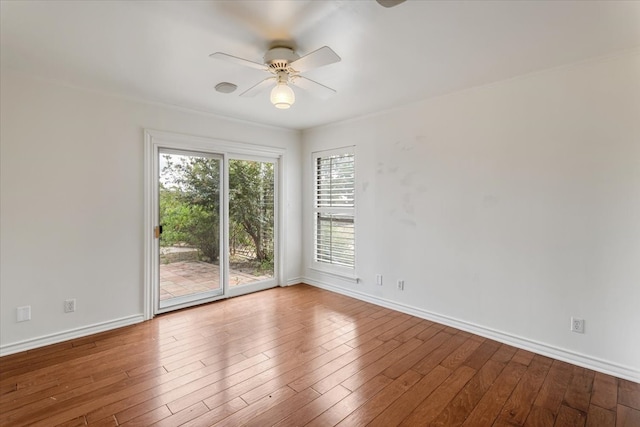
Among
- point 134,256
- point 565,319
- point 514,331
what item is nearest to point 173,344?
point 134,256

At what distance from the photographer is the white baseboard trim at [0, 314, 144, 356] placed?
272 cm

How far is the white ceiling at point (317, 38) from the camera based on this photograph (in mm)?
1837

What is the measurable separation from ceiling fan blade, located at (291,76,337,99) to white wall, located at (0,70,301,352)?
1.93m

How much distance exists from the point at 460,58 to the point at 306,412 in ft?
9.28

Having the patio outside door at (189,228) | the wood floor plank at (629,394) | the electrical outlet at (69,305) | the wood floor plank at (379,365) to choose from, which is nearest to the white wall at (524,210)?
the wood floor plank at (629,394)

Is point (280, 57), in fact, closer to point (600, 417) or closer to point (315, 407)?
point (315, 407)

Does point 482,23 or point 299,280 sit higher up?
point 482,23

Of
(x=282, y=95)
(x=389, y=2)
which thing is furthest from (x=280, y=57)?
(x=389, y=2)

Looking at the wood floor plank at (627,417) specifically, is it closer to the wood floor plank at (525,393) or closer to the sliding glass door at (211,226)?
the wood floor plank at (525,393)

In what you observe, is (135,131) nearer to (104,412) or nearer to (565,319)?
(104,412)

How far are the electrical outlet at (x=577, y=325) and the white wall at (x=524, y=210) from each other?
0.15 feet

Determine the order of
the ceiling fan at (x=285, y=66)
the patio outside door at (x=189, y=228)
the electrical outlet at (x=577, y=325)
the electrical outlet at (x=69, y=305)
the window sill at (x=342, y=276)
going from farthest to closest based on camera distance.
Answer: the window sill at (x=342, y=276) < the patio outside door at (x=189, y=228) < the electrical outlet at (x=69, y=305) < the electrical outlet at (x=577, y=325) < the ceiling fan at (x=285, y=66)

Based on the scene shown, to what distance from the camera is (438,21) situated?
1961mm

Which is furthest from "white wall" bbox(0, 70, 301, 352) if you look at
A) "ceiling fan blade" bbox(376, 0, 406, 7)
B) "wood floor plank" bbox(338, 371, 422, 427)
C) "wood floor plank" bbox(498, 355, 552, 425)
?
"wood floor plank" bbox(498, 355, 552, 425)
